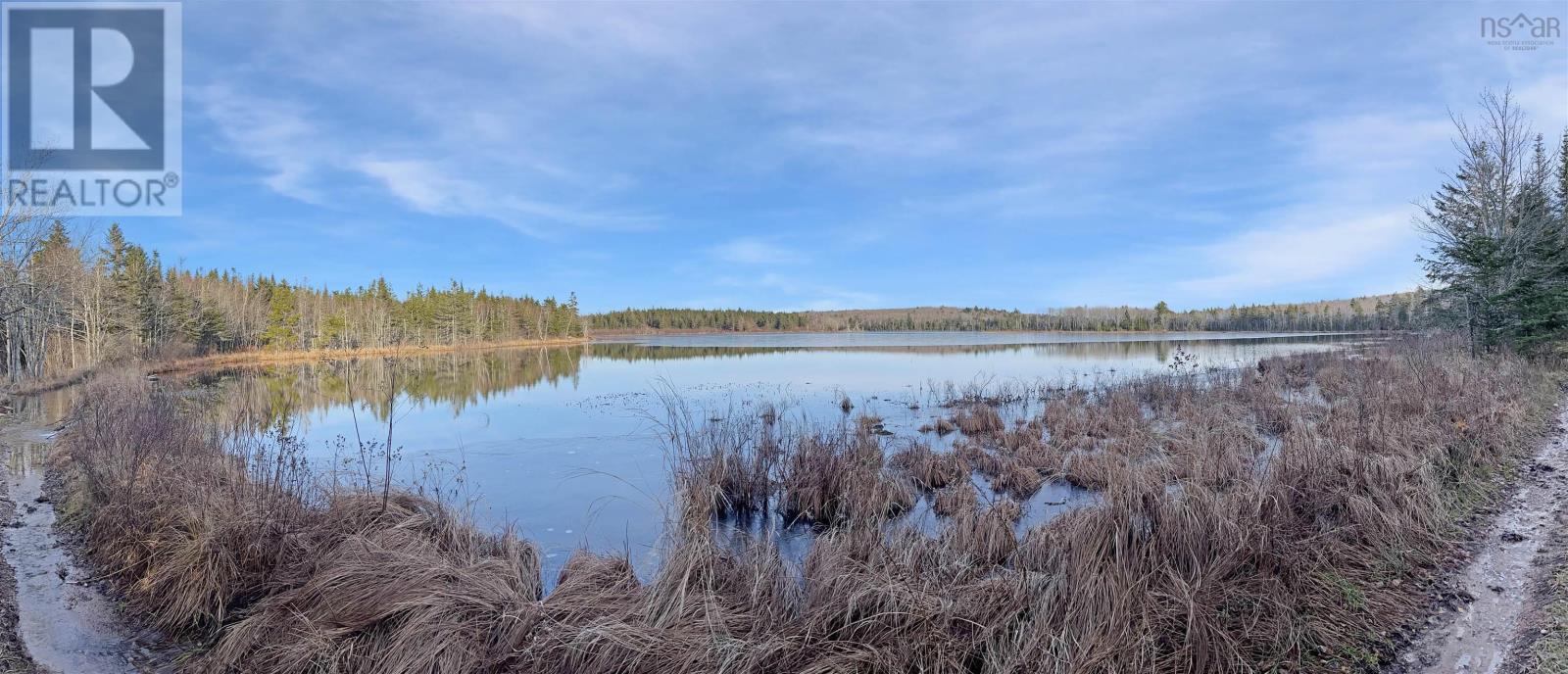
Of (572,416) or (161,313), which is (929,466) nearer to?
(572,416)

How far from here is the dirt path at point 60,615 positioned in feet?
16.6

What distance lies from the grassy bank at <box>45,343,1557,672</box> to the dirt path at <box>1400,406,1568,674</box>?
224 millimetres

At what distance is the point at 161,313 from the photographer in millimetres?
48219

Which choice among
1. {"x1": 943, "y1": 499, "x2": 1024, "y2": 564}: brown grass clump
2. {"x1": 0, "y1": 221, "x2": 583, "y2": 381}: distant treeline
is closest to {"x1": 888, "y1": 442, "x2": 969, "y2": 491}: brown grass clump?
{"x1": 943, "y1": 499, "x2": 1024, "y2": 564}: brown grass clump

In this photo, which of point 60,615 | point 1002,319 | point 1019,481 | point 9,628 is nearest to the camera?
point 9,628

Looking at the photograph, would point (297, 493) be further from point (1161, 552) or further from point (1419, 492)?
point (1419, 492)

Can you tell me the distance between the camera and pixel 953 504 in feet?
28.7

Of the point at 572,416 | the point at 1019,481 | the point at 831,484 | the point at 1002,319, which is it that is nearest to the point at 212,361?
the point at 572,416

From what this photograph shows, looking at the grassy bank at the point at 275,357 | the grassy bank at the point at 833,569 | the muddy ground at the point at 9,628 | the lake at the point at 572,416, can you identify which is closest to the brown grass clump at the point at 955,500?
the grassy bank at the point at 833,569

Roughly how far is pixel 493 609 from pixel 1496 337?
2843cm

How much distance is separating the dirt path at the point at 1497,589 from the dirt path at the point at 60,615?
30.7 ft

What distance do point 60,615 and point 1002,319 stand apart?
6564 inches

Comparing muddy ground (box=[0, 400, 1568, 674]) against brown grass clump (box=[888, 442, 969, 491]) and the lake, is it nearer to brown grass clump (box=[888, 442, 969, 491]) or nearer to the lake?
the lake

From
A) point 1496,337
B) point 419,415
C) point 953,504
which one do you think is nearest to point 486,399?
Result: point 419,415
